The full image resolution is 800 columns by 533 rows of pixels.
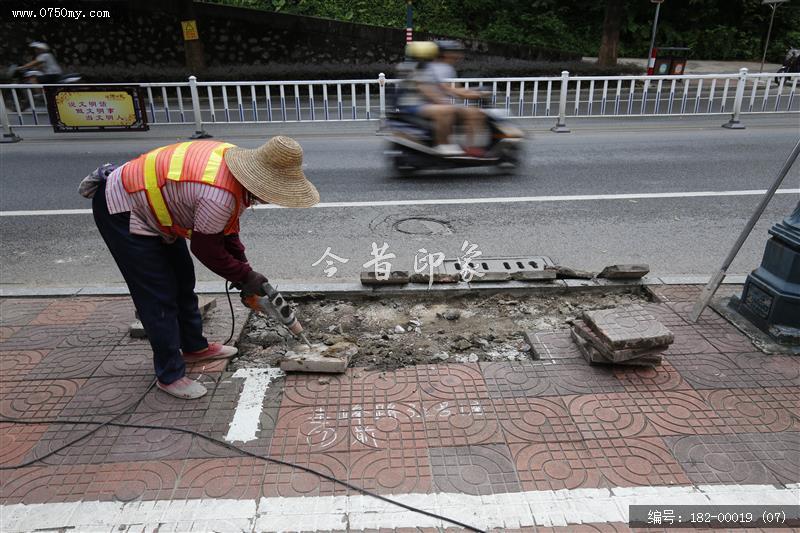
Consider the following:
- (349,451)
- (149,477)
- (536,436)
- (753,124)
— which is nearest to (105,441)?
(149,477)

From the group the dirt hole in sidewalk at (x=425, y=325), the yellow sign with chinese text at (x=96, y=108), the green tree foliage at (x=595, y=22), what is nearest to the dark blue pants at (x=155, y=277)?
the dirt hole in sidewalk at (x=425, y=325)

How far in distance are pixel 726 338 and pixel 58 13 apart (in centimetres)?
2196

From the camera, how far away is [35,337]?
4.05 meters

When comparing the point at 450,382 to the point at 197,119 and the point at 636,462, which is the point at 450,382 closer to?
the point at 636,462

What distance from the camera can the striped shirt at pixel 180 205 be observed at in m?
2.85

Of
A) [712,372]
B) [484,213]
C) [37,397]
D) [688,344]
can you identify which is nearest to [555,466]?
[712,372]

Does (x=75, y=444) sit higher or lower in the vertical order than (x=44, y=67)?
lower

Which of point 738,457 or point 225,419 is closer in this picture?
point 738,457

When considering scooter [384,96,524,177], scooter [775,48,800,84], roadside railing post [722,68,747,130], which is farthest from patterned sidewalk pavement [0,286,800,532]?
scooter [775,48,800,84]

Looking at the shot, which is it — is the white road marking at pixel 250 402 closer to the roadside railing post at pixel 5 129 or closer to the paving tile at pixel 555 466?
the paving tile at pixel 555 466

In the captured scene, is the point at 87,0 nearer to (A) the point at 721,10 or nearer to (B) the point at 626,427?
(B) the point at 626,427

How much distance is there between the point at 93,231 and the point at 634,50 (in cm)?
2344

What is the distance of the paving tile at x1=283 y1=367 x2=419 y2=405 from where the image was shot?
3334 millimetres

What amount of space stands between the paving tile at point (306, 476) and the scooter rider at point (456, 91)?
2225 mm
